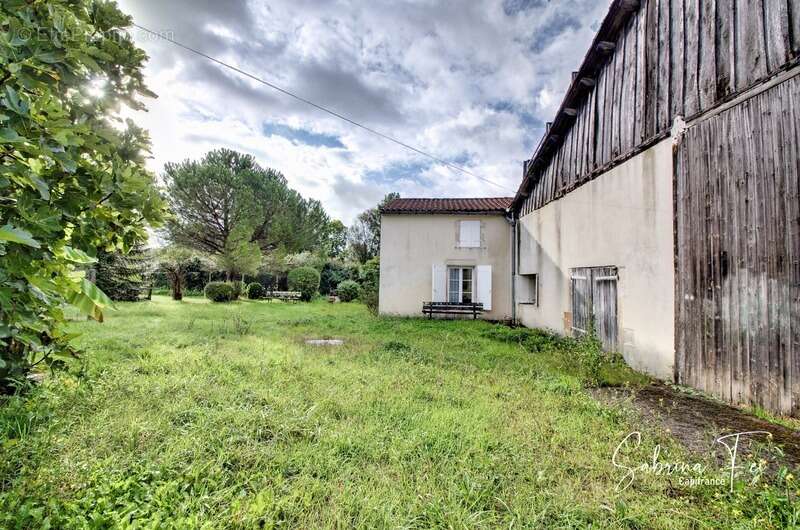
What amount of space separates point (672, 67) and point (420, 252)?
8482mm

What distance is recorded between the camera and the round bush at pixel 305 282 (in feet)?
63.8

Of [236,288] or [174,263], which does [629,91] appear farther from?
[174,263]

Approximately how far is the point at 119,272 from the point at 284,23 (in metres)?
13.4

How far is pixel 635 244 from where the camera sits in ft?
17.8

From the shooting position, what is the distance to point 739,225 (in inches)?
150

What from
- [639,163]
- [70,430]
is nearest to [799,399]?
[639,163]

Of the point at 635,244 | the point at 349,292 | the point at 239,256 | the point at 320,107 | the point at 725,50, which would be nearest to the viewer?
the point at 725,50

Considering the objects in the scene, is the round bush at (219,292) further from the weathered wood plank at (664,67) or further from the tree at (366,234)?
the weathered wood plank at (664,67)

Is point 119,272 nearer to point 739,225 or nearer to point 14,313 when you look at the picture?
point 14,313

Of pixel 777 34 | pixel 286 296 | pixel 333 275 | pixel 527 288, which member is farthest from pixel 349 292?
pixel 777 34

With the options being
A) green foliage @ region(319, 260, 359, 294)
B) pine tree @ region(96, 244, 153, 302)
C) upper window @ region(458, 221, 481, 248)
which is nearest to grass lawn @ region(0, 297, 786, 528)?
upper window @ region(458, 221, 481, 248)

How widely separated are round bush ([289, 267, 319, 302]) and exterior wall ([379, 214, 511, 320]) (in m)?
8.44

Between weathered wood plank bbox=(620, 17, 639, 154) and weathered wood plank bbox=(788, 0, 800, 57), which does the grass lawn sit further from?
weathered wood plank bbox=(788, 0, 800, 57)

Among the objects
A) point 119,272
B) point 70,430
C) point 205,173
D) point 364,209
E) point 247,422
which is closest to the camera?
point 70,430
